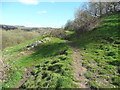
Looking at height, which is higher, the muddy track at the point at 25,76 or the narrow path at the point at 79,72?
the narrow path at the point at 79,72

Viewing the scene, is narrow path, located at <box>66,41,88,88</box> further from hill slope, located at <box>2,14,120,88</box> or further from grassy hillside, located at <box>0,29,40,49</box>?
grassy hillside, located at <box>0,29,40,49</box>

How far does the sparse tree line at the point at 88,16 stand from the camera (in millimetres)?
27375

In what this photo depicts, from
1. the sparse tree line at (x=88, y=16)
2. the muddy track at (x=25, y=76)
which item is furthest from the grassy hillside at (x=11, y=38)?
the muddy track at (x=25, y=76)

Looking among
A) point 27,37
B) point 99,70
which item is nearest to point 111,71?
point 99,70

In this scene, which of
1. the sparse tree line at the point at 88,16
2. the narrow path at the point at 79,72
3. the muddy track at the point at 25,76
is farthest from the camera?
the sparse tree line at the point at 88,16

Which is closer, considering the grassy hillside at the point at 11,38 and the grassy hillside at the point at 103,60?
the grassy hillside at the point at 103,60

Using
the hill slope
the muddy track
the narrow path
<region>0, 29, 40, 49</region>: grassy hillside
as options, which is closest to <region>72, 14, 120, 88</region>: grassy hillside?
the hill slope

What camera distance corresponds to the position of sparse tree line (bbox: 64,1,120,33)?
2738 cm

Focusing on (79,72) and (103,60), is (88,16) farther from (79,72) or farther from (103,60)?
(79,72)

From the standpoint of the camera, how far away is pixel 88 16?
98.4 feet

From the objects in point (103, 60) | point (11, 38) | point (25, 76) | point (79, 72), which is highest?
point (11, 38)

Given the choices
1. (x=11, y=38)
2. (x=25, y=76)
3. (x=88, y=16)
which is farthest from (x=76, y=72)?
(x=11, y=38)

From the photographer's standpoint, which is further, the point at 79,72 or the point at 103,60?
the point at 103,60

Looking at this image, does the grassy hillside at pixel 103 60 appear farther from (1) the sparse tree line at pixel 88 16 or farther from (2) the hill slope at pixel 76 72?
(1) the sparse tree line at pixel 88 16
